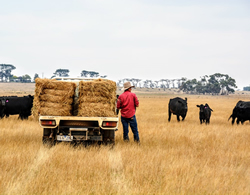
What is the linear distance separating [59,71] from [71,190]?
6950 inches

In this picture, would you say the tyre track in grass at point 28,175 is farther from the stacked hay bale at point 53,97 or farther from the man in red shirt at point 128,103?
the man in red shirt at point 128,103

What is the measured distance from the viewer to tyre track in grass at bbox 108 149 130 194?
5.99 m

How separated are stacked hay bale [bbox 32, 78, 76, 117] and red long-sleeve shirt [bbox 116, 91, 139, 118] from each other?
5.32ft

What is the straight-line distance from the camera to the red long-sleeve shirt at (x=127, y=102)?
1105 centimetres

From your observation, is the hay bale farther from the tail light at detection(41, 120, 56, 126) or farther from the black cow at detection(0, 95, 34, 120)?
the black cow at detection(0, 95, 34, 120)

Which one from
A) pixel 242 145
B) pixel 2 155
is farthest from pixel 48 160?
pixel 242 145

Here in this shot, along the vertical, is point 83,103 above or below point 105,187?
above

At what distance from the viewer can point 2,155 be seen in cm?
848

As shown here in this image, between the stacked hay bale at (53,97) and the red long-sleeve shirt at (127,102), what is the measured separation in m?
1.62

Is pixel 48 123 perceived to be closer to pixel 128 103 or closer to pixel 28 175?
pixel 128 103

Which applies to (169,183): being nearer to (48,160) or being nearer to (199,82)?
(48,160)

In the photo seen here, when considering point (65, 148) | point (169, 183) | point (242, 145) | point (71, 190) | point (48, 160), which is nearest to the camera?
point (71, 190)

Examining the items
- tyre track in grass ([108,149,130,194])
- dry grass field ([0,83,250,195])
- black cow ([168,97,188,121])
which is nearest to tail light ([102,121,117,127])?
dry grass field ([0,83,250,195])

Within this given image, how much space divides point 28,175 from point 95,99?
12.3 ft
